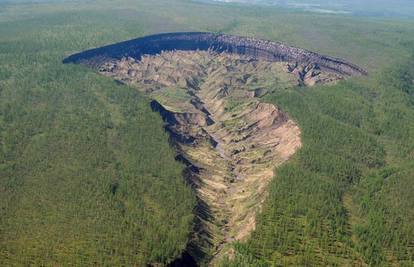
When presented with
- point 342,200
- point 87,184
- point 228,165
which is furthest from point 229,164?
point 87,184

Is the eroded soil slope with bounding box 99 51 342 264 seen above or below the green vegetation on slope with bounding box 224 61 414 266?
below

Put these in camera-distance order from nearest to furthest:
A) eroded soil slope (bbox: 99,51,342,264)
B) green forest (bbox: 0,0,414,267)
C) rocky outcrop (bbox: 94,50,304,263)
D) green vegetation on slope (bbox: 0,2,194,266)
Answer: green vegetation on slope (bbox: 0,2,194,266)
green forest (bbox: 0,0,414,267)
rocky outcrop (bbox: 94,50,304,263)
eroded soil slope (bbox: 99,51,342,264)

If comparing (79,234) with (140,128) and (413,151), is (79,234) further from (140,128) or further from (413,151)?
(413,151)

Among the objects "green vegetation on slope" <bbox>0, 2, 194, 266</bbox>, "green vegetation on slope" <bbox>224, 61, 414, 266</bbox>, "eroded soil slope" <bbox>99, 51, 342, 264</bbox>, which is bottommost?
"eroded soil slope" <bbox>99, 51, 342, 264</bbox>

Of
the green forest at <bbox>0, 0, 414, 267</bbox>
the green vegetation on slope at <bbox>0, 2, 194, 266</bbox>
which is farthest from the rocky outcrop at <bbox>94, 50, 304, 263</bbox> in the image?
the green vegetation on slope at <bbox>0, 2, 194, 266</bbox>

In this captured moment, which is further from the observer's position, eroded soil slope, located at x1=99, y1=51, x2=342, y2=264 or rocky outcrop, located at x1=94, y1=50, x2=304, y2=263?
eroded soil slope, located at x1=99, y1=51, x2=342, y2=264

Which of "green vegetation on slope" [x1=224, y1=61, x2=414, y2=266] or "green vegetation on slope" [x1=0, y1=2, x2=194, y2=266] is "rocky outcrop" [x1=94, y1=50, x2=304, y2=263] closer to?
"green vegetation on slope" [x1=224, y1=61, x2=414, y2=266]

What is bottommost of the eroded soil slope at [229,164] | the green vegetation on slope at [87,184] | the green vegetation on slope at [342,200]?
the eroded soil slope at [229,164]

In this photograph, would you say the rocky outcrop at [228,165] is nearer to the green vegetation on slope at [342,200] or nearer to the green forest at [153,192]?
the green forest at [153,192]

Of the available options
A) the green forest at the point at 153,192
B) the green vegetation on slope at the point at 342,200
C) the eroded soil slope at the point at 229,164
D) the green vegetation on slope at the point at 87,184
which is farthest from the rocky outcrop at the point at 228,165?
the green vegetation on slope at the point at 87,184

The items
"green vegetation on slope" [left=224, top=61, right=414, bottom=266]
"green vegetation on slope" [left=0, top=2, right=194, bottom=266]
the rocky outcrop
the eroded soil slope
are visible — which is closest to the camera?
"green vegetation on slope" [left=0, top=2, right=194, bottom=266]

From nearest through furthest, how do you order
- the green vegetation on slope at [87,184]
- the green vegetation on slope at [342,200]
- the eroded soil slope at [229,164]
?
the green vegetation on slope at [87,184]
the green vegetation on slope at [342,200]
the eroded soil slope at [229,164]
